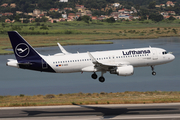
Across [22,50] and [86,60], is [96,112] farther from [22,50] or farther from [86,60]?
[22,50]

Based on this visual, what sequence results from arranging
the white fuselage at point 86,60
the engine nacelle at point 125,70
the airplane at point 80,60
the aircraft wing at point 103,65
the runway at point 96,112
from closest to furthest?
1. the runway at point 96,112
2. the aircraft wing at point 103,65
3. the engine nacelle at point 125,70
4. the airplane at point 80,60
5. the white fuselage at point 86,60

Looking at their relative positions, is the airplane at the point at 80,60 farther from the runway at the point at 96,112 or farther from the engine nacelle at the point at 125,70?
the runway at the point at 96,112

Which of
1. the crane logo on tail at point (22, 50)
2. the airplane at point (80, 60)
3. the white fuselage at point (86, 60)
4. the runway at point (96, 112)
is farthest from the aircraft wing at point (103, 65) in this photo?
the runway at point (96, 112)

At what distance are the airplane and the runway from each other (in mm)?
15079

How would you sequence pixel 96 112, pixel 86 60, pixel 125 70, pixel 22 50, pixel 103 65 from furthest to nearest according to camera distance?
pixel 86 60
pixel 22 50
pixel 103 65
pixel 125 70
pixel 96 112

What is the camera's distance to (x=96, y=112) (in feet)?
134

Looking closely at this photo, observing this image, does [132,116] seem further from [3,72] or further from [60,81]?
[3,72]

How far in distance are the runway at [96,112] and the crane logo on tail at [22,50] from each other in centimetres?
1630

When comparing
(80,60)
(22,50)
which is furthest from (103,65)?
(22,50)

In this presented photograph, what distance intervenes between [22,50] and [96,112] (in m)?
23.2

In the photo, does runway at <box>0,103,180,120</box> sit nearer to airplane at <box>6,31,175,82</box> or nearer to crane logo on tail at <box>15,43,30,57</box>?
airplane at <box>6,31,175,82</box>

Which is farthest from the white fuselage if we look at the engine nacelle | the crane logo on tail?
the crane logo on tail

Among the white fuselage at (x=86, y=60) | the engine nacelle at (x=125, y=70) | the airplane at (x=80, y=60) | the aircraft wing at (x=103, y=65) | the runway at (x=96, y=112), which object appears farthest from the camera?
the white fuselage at (x=86, y=60)

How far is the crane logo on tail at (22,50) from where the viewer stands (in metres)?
58.7
